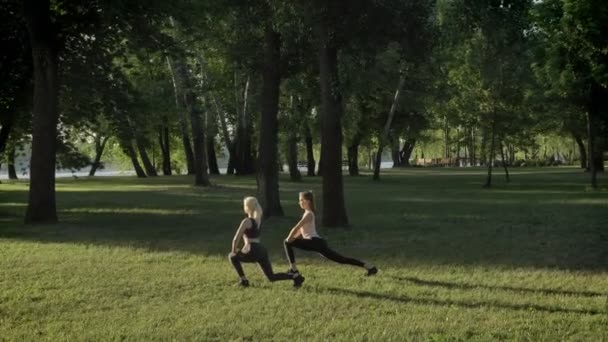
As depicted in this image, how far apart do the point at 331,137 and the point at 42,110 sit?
773 cm

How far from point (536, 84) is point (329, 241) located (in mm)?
23467

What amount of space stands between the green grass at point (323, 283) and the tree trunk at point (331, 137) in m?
0.77

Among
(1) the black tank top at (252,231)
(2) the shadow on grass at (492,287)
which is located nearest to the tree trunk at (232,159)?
(2) the shadow on grass at (492,287)

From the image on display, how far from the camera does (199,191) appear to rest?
30094 millimetres

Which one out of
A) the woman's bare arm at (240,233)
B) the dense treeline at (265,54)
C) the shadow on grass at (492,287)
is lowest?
the shadow on grass at (492,287)

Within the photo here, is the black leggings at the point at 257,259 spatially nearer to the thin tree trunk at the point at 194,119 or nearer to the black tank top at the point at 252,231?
the black tank top at the point at 252,231

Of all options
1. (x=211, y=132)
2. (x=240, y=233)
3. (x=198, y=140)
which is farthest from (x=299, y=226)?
(x=211, y=132)

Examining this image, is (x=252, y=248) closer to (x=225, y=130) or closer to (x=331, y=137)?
(x=331, y=137)

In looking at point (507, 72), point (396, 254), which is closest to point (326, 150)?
point (396, 254)

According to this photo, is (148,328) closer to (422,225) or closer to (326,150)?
(326,150)

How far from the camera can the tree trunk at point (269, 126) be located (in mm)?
17000

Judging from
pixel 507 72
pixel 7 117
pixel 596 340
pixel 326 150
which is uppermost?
pixel 507 72

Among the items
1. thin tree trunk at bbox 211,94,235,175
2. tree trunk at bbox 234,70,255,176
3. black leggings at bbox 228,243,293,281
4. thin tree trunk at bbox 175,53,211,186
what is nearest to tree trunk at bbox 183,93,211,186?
thin tree trunk at bbox 175,53,211,186

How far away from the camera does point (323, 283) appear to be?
8680 mm
